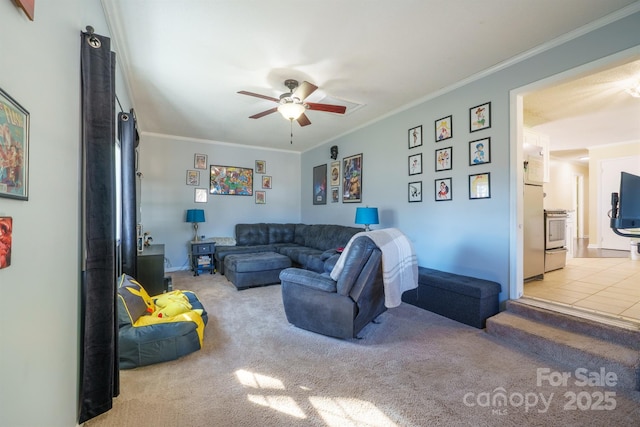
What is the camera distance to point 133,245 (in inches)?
126

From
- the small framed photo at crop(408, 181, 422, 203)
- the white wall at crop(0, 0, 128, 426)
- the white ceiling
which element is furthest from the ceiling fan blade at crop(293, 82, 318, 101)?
the small framed photo at crop(408, 181, 422, 203)

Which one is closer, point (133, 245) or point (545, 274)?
point (133, 245)

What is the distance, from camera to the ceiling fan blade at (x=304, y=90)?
8.87 feet

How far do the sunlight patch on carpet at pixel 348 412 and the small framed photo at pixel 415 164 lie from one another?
3.01 meters

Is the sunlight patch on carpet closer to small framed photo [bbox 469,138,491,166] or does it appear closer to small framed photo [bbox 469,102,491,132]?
small framed photo [bbox 469,138,491,166]

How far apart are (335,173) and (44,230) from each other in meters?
4.93

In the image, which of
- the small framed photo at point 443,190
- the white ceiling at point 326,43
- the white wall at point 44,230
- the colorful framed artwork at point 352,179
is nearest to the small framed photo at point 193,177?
the white ceiling at point 326,43

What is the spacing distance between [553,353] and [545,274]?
2.32m

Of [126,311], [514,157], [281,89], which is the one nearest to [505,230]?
[514,157]

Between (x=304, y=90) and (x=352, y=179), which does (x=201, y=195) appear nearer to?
(x=352, y=179)

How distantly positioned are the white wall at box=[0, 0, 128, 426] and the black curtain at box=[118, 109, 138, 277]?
5.18 feet

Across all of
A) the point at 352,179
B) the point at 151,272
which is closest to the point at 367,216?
the point at 352,179

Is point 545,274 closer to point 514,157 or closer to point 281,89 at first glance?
point 514,157

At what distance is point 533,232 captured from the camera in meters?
3.67
